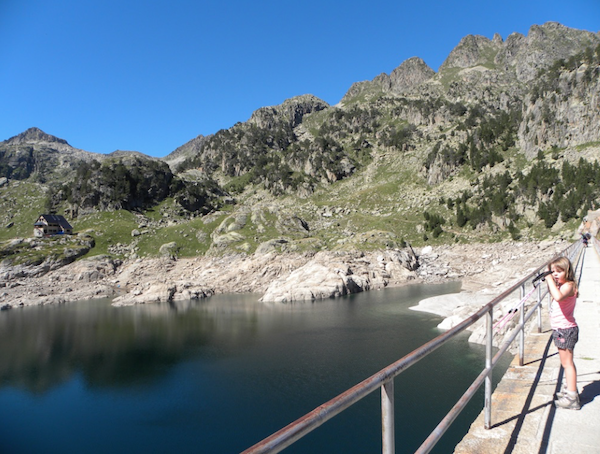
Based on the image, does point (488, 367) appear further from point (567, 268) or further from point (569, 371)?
point (567, 268)

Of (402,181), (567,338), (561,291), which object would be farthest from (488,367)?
(402,181)

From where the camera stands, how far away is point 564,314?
7.29 m

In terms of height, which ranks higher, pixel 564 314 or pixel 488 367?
pixel 564 314

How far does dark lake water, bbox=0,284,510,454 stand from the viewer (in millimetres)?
20464

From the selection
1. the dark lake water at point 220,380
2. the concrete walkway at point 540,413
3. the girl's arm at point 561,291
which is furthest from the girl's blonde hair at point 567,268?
the dark lake water at point 220,380

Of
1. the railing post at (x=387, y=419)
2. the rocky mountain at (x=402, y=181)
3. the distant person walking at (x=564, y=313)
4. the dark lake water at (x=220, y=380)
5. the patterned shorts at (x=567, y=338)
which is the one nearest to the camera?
the railing post at (x=387, y=419)

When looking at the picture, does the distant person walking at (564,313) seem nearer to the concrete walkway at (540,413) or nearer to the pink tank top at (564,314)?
the pink tank top at (564,314)

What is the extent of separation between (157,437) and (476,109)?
556 ft

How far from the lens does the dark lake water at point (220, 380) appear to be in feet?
67.1

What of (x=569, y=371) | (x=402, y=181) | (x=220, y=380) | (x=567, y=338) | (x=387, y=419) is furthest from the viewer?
(x=402, y=181)

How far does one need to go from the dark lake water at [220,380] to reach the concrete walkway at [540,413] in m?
11.1

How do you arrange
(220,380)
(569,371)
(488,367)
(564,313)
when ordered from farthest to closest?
(220,380) < (564,313) < (569,371) < (488,367)

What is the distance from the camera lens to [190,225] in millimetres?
111375

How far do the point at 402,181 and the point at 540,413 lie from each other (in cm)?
13911
